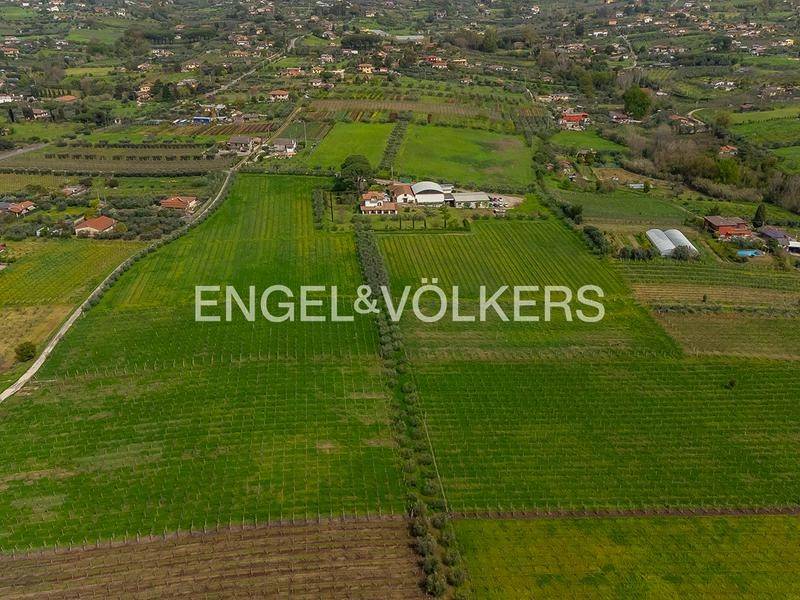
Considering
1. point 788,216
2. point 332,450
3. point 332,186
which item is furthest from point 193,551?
point 788,216

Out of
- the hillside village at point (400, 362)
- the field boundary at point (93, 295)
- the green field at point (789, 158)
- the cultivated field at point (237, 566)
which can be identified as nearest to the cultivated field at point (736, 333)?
the hillside village at point (400, 362)

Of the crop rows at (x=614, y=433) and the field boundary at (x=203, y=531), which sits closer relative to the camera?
the field boundary at (x=203, y=531)

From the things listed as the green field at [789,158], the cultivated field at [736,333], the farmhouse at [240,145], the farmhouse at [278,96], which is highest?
the farmhouse at [278,96]

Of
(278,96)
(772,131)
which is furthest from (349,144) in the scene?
(772,131)

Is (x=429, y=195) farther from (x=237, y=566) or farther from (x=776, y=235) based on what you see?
(x=237, y=566)

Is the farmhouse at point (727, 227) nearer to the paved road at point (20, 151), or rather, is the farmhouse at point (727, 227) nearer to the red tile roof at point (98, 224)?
the red tile roof at point (98, 224)
